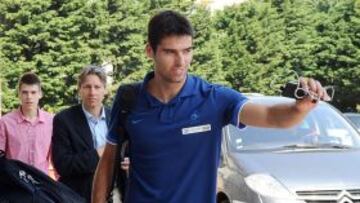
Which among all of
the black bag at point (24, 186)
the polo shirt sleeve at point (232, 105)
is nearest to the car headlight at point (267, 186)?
the black bag at point (24, 186)

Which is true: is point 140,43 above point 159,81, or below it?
below

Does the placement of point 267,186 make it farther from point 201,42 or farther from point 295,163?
point 201,42

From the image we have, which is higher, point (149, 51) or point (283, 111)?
point (149, 51)

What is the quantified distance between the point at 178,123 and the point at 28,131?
322 centimetres

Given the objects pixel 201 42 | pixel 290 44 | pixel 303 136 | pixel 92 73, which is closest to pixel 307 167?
pixel 303 136

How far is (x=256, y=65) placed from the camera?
41.1m

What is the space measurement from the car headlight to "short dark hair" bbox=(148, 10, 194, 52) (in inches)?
118

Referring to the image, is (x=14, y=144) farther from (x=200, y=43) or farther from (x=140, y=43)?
(x=200, y=43)

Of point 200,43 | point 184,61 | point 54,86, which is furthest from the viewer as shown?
point 200,43

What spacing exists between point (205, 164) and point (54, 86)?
29.3m

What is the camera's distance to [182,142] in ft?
9.49

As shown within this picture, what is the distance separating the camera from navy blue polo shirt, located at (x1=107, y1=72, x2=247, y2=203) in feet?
9.52

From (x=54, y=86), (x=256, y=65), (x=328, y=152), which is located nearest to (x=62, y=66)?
(x=54, y=86)

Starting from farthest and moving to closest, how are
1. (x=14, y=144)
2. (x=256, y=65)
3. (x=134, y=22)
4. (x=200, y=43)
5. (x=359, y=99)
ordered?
(x=359, y=99), (x=256, y=65), (x=200, y=43), (x=134, y=22), (x=14, y=144)
